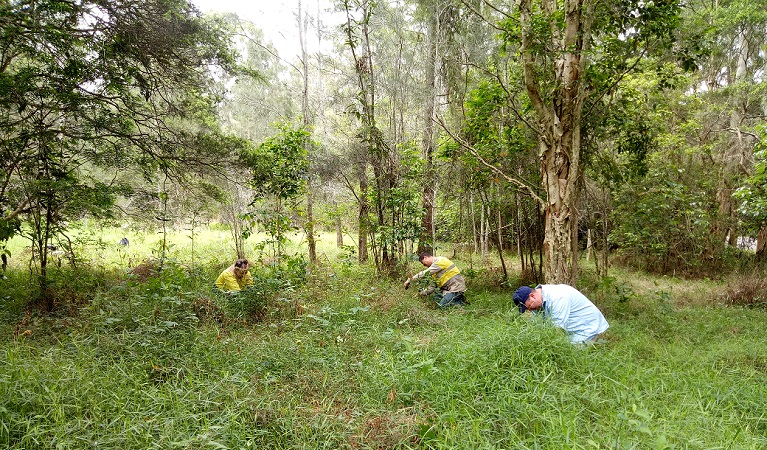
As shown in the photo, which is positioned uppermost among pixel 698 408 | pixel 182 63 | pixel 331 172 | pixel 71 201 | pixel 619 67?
pixel 182 63

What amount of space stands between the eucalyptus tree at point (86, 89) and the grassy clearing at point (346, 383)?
1590 mm

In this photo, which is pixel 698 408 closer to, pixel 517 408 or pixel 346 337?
pixel 517 408

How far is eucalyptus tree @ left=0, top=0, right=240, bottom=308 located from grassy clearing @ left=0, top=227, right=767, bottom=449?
159 cm

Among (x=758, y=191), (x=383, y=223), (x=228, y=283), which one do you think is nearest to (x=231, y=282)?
(x=228, y=283)

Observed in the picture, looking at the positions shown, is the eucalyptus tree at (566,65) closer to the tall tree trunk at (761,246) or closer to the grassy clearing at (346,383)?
the grassy clearing at (346,383)

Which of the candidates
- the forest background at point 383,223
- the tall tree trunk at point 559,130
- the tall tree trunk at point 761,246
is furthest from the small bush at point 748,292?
the tall tree trunk at point 559,130

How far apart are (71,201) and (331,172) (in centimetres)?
543

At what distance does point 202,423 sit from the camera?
267cm

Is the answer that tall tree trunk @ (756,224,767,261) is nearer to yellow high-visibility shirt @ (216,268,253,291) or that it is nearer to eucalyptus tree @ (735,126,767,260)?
eucalyptus tree @ (735,126,767,260)

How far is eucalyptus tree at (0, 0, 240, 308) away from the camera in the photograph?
4.97 meters

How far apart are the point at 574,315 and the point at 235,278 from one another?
Result: 200 inches

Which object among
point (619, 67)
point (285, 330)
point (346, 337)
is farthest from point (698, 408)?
point (619, 67)

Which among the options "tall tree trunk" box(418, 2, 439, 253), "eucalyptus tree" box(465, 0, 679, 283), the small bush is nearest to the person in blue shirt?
"eucalyptus tree" box(465, 0, 679, 283)

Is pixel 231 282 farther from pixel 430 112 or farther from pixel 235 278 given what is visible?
pixel 430 112
